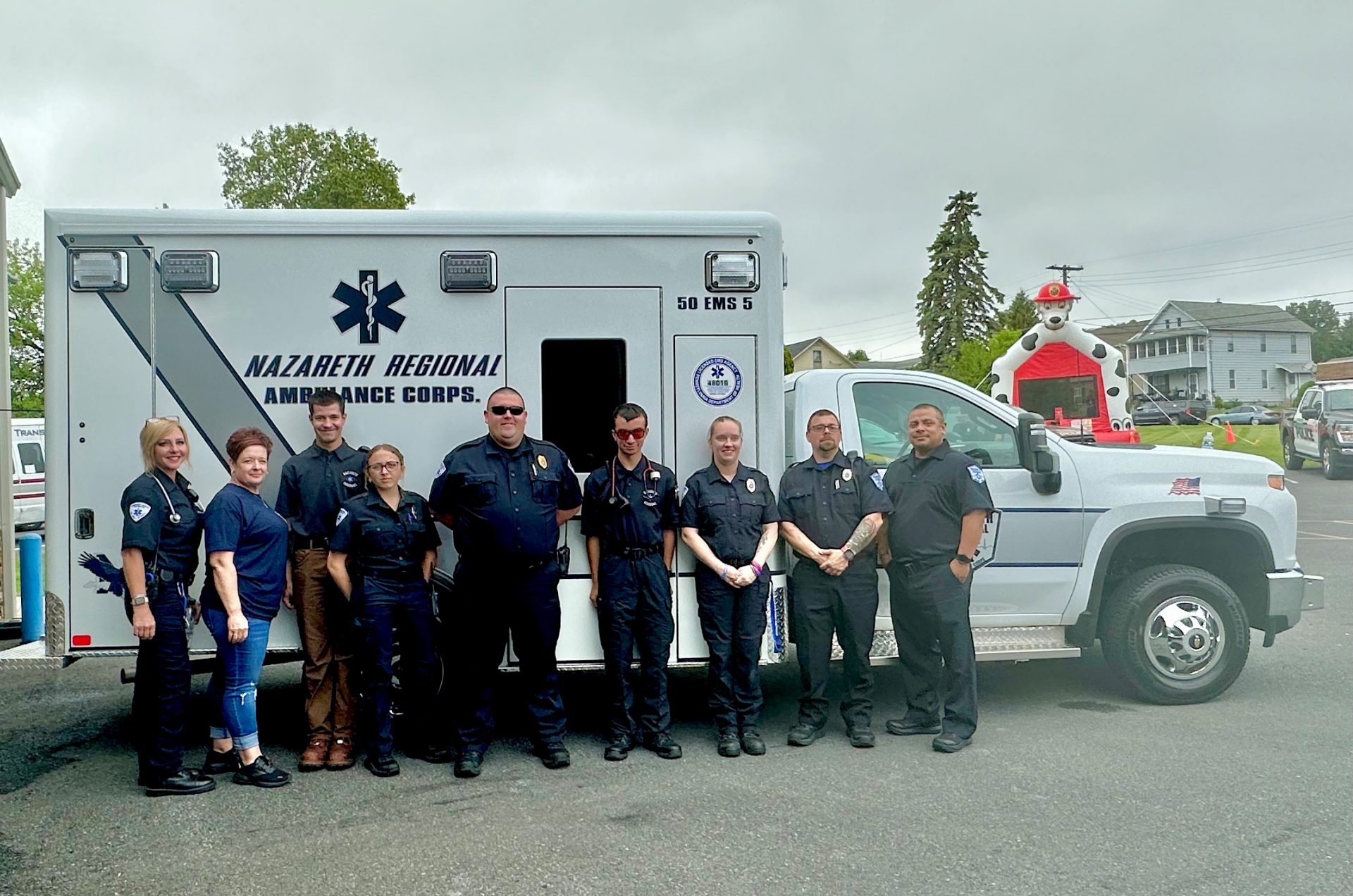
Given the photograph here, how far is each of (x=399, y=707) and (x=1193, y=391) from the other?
74627 millimetres

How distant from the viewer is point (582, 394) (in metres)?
5.52

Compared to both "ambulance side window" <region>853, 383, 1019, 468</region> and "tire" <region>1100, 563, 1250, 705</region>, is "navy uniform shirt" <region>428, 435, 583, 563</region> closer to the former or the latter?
"ambulance side window" <region>853, 383, 1019, 468</region>

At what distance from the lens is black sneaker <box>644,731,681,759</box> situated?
5.27m

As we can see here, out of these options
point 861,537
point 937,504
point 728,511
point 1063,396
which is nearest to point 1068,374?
point 1063,396

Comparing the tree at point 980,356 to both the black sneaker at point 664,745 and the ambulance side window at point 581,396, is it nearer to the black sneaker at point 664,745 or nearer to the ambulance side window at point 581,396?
the ambulance side window at point 581,396

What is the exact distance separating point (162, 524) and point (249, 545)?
1.19 feet

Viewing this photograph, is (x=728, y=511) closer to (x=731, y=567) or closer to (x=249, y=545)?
(x=731, y=567)

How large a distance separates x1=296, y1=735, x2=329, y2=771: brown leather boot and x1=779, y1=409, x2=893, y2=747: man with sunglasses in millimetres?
2259

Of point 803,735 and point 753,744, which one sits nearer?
point 753,744

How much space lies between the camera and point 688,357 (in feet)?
18.0

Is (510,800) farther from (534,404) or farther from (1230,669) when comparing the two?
(1230,669)

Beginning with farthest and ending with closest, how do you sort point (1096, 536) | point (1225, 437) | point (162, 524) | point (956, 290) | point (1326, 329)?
point (1326, 329) < point (956, 290) < point (1225, 437) < point (1096, 536) < point (162, 524)

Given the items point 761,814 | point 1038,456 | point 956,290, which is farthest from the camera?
point 956,290

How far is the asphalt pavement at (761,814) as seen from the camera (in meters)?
3.84
